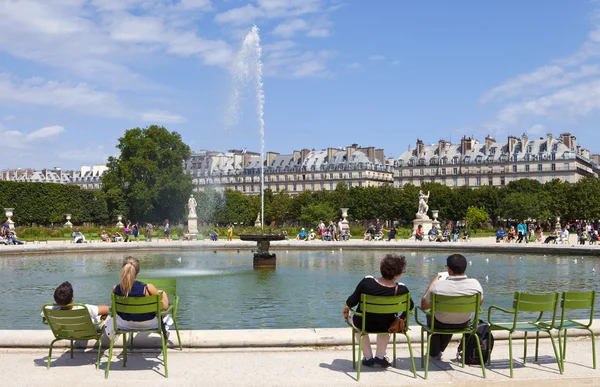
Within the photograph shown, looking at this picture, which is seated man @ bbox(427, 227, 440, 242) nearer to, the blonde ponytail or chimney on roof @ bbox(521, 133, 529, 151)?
the blonde ponytail

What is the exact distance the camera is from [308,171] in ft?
365

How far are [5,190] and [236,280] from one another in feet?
164

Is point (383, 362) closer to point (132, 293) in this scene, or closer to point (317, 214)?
point (132, 293)

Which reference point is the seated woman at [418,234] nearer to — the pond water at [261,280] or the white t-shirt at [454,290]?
the pond water at [261,280]

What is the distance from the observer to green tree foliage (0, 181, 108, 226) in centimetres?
6181

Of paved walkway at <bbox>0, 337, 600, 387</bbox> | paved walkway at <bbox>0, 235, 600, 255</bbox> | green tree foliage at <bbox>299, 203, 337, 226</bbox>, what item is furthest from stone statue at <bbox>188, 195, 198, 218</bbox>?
paved walkway at <bbox>0, 337, 600, 387</bbox>

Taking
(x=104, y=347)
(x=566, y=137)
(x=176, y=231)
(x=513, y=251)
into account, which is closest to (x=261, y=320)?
(x=104, y=347)

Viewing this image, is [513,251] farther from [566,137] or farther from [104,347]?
[566,137]

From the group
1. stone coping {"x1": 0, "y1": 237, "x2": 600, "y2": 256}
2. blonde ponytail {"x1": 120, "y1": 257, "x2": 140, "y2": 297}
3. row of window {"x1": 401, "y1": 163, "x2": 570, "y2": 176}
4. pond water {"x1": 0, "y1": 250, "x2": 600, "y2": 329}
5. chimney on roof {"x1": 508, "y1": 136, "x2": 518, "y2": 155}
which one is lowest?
pond water {"x1": 0, "y1": 250, "x2": 600, "y2": 329}

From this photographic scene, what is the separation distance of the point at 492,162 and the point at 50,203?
6083 cm

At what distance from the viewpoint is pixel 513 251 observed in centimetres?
2830

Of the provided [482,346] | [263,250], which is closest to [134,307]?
[482,346]

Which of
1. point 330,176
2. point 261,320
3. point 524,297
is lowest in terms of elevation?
point 261,320

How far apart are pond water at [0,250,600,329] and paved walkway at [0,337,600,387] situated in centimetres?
334
